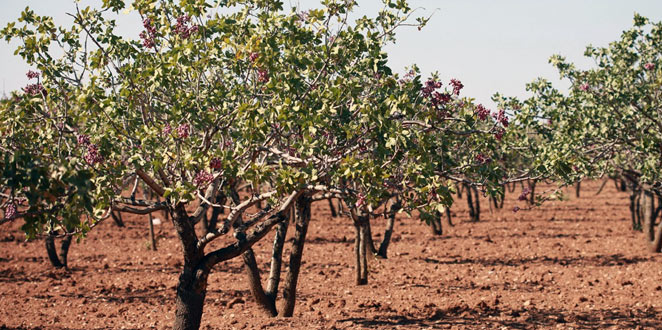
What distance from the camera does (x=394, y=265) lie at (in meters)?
21.5

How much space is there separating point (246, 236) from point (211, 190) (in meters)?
0.95

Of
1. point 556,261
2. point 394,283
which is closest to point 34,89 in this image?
point 394,283

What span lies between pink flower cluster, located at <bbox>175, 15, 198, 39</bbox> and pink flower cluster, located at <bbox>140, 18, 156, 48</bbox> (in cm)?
44

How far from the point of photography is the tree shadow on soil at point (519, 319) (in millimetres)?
12758

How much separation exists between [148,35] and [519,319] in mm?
8841

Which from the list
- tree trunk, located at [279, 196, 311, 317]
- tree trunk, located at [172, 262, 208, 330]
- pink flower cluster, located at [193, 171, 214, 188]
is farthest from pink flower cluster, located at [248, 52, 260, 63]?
tree trunk, located at [279, 196, 311, 317]

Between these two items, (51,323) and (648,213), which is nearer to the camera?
(51,323)

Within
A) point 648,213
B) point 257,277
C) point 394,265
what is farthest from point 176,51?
point 648,213

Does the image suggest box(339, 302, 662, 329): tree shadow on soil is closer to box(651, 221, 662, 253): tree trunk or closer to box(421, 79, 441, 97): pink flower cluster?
box(421, 79, 441, 97): pink flower cluster

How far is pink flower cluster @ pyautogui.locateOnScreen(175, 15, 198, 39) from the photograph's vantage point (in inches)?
359

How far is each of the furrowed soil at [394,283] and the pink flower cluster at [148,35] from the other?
5822mm

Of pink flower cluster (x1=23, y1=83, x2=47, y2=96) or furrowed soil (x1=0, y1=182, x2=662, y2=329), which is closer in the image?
pink flower cluster (x1=23, y1=83, x2=47, y2=96)

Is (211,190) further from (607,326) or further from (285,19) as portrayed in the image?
(607,326)

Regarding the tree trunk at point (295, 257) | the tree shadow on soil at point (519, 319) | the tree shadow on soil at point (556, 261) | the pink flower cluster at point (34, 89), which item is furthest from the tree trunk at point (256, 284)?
the tree shadow on soil at point (556, 261)
